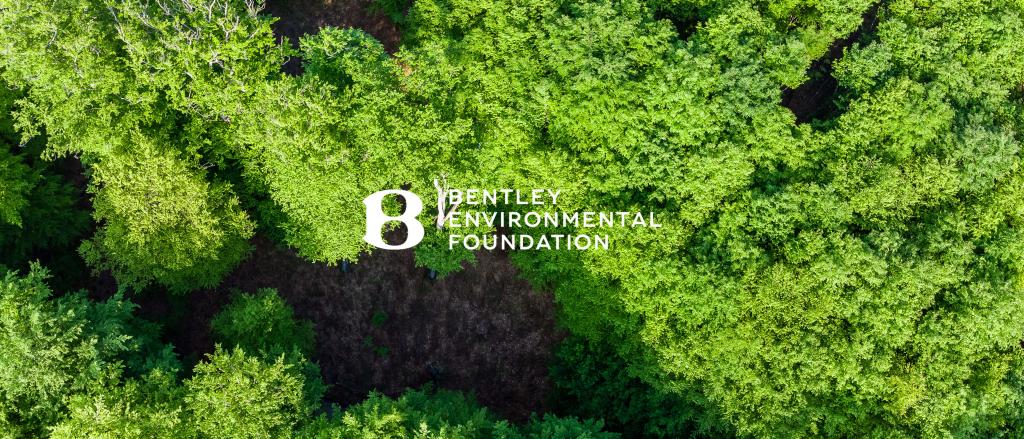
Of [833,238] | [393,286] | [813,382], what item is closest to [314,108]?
[393,286]

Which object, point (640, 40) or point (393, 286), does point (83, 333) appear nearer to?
point (393, 286)

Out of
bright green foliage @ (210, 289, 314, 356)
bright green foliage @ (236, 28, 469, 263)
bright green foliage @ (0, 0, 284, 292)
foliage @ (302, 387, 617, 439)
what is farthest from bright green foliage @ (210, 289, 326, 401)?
bright green foliage @ (236, 28, 469, 263)

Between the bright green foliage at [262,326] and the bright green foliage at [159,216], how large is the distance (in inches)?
113

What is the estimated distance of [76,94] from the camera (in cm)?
2592

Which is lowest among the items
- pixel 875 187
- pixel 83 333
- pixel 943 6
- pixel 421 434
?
pixel 421 434

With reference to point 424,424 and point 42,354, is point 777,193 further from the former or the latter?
point 42,354

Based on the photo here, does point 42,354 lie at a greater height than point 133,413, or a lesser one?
greater

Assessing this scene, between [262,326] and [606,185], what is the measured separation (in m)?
17.8

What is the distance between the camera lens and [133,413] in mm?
24984

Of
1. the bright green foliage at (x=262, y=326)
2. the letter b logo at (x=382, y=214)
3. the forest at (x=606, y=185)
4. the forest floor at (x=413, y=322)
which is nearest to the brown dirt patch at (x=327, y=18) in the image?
the forest at (x=606, y=185)

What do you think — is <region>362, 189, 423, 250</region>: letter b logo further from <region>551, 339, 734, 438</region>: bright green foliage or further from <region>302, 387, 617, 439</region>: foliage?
<region>551, 339, 734, 438</region>: bright green foliage

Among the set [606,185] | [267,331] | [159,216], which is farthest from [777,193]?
[159,216]

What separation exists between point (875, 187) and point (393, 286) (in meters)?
24.5

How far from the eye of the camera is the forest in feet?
85.6
